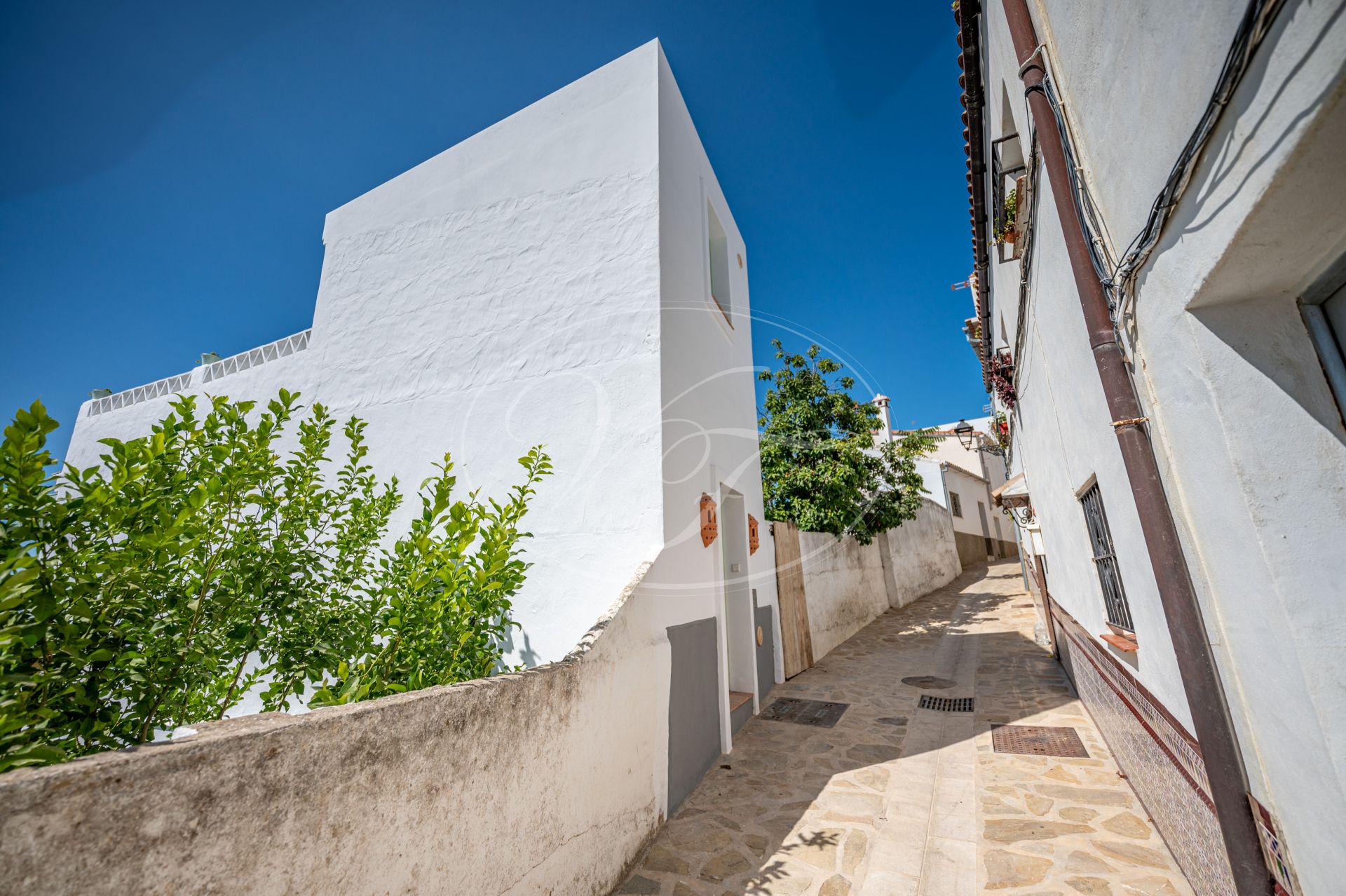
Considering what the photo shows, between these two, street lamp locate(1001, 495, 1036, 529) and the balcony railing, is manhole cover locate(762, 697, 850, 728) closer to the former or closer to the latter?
street lamp locate(1001, 495, 1036, 529)

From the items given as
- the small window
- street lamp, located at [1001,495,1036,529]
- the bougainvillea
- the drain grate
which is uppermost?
the small window

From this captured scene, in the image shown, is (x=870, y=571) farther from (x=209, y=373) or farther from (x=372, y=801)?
(x=209, y=373)

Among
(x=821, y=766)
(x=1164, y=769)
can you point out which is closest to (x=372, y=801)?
(x=1164, y=769)

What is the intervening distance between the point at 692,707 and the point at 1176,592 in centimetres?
362

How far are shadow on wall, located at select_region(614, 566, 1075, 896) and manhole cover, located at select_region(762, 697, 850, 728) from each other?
12cm

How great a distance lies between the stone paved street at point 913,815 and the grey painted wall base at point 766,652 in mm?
860

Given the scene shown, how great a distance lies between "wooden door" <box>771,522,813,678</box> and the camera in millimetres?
8016

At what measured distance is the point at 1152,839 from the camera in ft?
11.1

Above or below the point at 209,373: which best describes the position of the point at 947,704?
below

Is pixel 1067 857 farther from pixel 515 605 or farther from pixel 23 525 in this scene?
pixel 23 525

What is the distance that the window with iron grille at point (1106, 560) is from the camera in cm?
380

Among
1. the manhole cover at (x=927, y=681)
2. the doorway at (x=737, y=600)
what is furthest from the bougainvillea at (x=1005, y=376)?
the doorway at (x=737, y=600)

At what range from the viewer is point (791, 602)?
830 centimetres

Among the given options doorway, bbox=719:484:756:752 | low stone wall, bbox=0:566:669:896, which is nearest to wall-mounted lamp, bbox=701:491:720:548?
doorway, bbox=719:484:756:752
